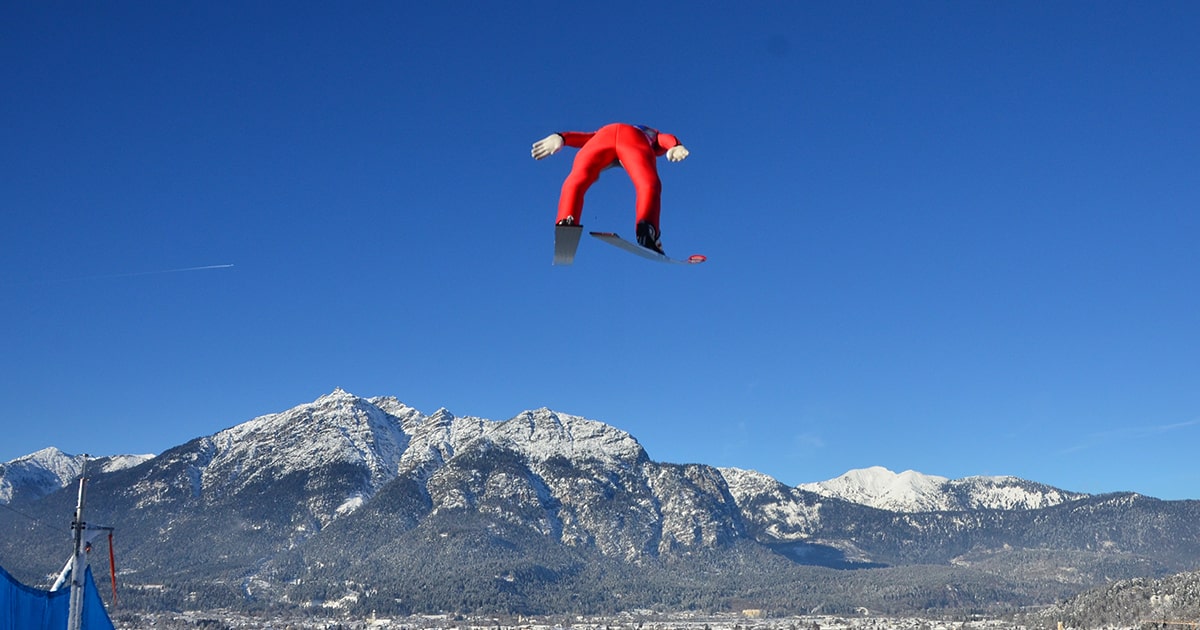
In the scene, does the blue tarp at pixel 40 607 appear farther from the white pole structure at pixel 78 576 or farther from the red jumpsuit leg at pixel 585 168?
the red jumpsuit leg at pixel 585 168

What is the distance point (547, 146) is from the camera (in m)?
21.2

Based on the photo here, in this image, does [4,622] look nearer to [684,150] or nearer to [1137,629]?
[684,150]

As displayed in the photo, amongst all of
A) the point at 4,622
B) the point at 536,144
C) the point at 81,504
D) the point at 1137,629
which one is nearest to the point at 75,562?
the point at 81,504

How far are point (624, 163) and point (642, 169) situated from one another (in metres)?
0.55

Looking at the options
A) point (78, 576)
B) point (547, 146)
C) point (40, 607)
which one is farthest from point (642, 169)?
point (78, 576)

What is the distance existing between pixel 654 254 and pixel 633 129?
2.61 metres

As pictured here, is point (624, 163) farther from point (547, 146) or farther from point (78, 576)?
point (78, 576)

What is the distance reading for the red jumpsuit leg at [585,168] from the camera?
20.1 m

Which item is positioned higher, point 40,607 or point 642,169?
point 642,169

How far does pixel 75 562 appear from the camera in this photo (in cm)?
3869

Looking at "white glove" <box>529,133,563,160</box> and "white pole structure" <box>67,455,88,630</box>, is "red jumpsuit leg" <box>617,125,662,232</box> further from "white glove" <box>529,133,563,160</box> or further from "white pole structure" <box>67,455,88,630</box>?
"white pole structure" <box>67,455,88,630</box>

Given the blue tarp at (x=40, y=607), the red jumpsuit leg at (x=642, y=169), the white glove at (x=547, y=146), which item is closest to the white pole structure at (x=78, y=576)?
the blue tarp at (x=40, y=607)

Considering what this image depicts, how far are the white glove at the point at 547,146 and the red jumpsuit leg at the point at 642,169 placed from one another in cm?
126

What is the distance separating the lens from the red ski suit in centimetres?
2006
